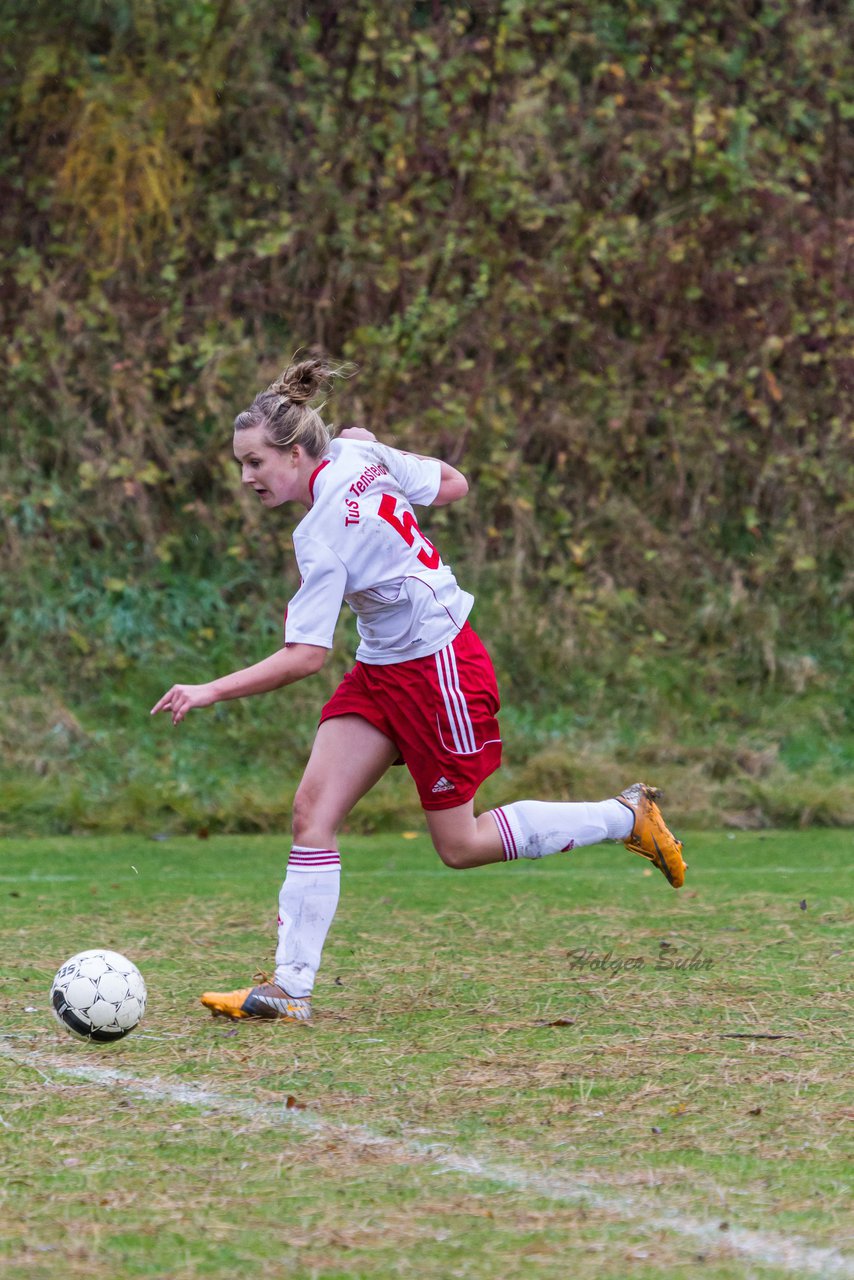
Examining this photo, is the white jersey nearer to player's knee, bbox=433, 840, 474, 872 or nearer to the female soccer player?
the female soccer player

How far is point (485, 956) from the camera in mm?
6039

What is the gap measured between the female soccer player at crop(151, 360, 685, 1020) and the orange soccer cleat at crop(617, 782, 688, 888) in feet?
1.43

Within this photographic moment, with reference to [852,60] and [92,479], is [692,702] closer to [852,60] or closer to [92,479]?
[92,479]

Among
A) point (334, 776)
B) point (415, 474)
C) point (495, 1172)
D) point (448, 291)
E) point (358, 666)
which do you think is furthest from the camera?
point (448, 291)

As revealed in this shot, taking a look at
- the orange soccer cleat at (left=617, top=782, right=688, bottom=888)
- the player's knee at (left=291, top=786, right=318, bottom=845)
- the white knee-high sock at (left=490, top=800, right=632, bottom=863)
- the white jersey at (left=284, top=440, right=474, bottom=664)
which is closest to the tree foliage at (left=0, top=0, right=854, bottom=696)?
the orange soccer cleat at (left=617, top=782, right=688, bottom=888)

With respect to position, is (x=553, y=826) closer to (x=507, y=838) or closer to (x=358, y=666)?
(x=507, y=838)

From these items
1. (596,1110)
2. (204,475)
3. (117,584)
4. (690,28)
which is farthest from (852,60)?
(596,1110)

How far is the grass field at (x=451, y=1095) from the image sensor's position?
306 centimetres

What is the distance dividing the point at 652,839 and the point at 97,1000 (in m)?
2.03

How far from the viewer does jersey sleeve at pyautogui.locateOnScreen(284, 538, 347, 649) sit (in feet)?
16.0

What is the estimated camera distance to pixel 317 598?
4898 millimetres

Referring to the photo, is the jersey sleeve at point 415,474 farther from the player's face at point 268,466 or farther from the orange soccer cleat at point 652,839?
the orange soccer cleat at point 652,839

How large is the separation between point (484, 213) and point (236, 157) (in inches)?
81.0

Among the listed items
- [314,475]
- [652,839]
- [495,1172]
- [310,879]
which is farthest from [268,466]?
[495,1172]
